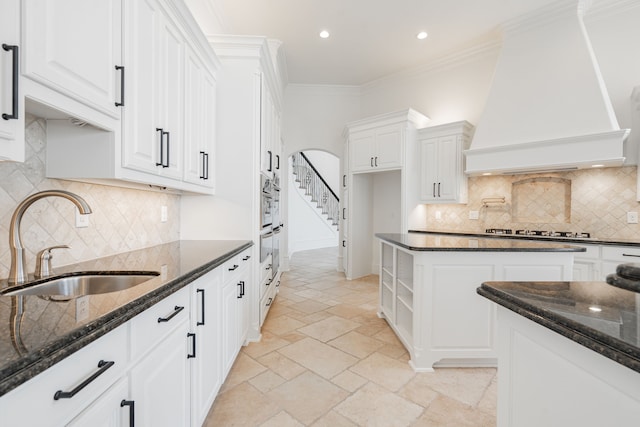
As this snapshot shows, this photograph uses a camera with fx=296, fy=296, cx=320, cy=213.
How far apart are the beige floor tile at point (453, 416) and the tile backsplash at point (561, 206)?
9.93 ft

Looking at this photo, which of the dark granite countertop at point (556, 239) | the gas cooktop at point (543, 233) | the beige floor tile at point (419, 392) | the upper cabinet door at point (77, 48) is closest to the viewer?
the upper cabinet door at point (77, 48)

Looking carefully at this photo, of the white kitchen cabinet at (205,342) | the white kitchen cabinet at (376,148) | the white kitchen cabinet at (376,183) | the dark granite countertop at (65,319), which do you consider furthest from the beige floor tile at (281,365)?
the white kitchen cabinet at (376,148)

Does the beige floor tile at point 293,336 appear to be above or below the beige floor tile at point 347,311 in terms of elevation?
below

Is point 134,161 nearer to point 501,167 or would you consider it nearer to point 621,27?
point 501,167

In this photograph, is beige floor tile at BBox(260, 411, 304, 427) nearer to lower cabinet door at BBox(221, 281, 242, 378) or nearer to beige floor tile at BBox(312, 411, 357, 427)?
beige floor tile at BBox(312, 411, 357, 427)

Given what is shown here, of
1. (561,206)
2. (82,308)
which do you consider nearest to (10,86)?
(82,308)

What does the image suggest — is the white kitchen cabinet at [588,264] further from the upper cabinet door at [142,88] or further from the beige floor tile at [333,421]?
the upper cabinet door at [142,88]

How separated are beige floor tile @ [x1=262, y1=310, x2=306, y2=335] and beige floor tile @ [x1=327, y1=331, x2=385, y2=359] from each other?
51 centimetres

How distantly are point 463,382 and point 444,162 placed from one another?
3.23 metres

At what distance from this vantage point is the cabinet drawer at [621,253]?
2.90 m

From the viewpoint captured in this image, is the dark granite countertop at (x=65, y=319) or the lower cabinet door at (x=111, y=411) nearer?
the dark granite countertop at (x=65, y=319)

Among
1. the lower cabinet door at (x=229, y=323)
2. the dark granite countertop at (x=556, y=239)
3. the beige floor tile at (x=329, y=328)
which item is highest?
the dark granite countertop at (x=556, y=239)

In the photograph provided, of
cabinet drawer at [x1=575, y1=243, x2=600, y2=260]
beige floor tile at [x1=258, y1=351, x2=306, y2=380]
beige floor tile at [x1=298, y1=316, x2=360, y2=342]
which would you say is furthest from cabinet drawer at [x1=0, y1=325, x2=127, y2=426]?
cabinet drawer at [x1=575, y1=243, x2=600, y2=260]

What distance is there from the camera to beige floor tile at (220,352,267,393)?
6.92 ft
